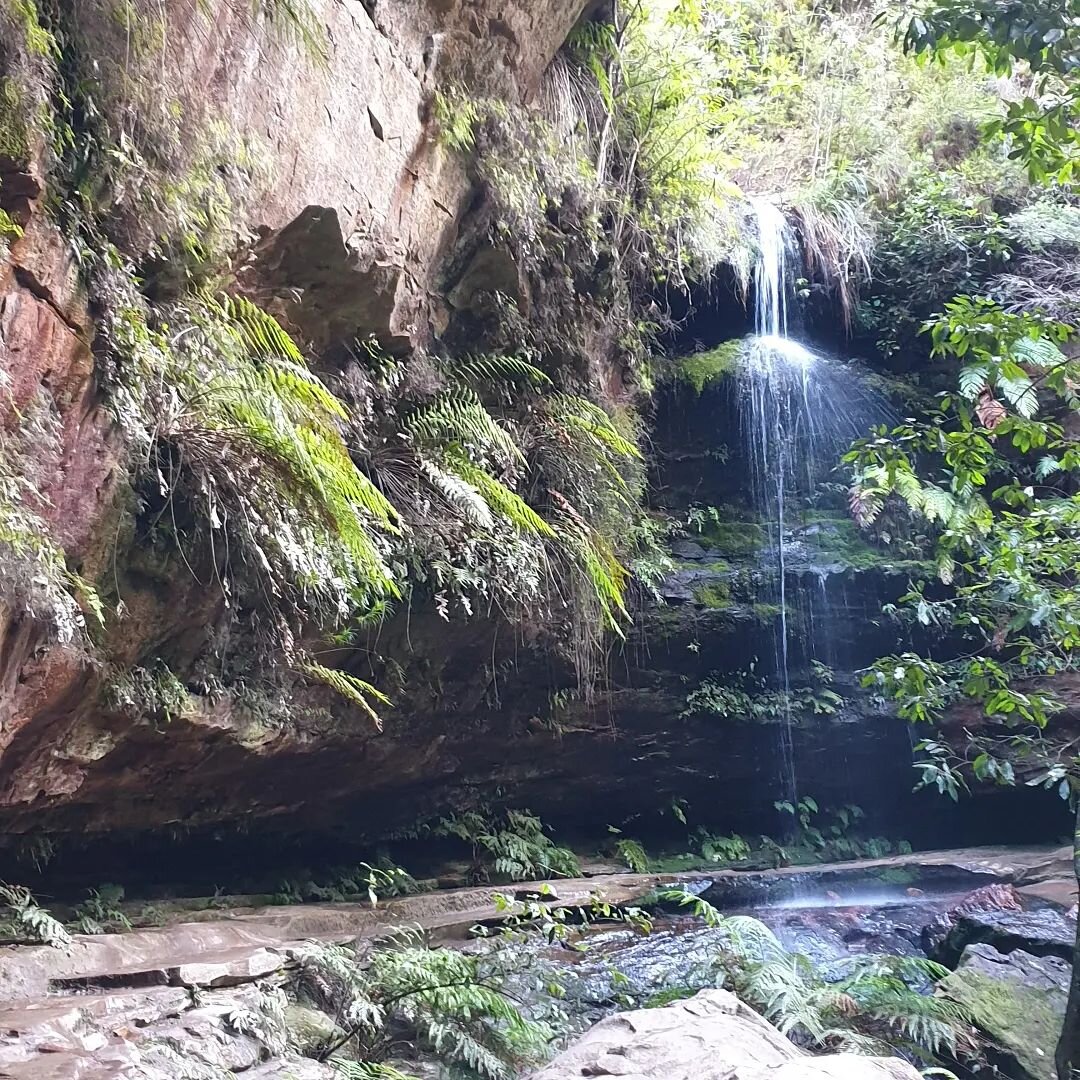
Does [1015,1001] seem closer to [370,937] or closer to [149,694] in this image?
[370,937]

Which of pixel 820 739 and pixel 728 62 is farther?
pixel 728 62

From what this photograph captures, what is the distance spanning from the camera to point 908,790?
896 cm

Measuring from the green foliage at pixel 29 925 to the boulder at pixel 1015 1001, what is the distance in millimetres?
4570

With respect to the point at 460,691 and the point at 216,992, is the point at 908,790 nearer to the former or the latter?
the point at 460,691

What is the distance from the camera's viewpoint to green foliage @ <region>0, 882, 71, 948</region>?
377cm

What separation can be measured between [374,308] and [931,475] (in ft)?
21.2

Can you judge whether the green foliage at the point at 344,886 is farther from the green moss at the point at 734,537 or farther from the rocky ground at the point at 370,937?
the green moss at the point at 734,537

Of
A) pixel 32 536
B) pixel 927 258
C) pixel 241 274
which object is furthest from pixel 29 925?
pixel 927 258

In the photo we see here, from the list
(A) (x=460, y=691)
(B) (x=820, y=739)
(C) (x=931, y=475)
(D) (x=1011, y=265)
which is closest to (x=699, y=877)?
(B) (x=820, y=739)

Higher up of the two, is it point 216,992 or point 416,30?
point 416,30

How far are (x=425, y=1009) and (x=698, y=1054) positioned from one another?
1.26 meters

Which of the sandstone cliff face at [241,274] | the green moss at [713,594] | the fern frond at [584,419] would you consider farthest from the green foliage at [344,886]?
the green moss at [713,594]

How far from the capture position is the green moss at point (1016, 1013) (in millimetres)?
4488

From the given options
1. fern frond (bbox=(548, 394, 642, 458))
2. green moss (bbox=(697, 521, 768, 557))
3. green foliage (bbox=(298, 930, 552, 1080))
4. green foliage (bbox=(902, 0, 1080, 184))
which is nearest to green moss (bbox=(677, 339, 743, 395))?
green moss (bbox=(697, 521, 768, 557))
